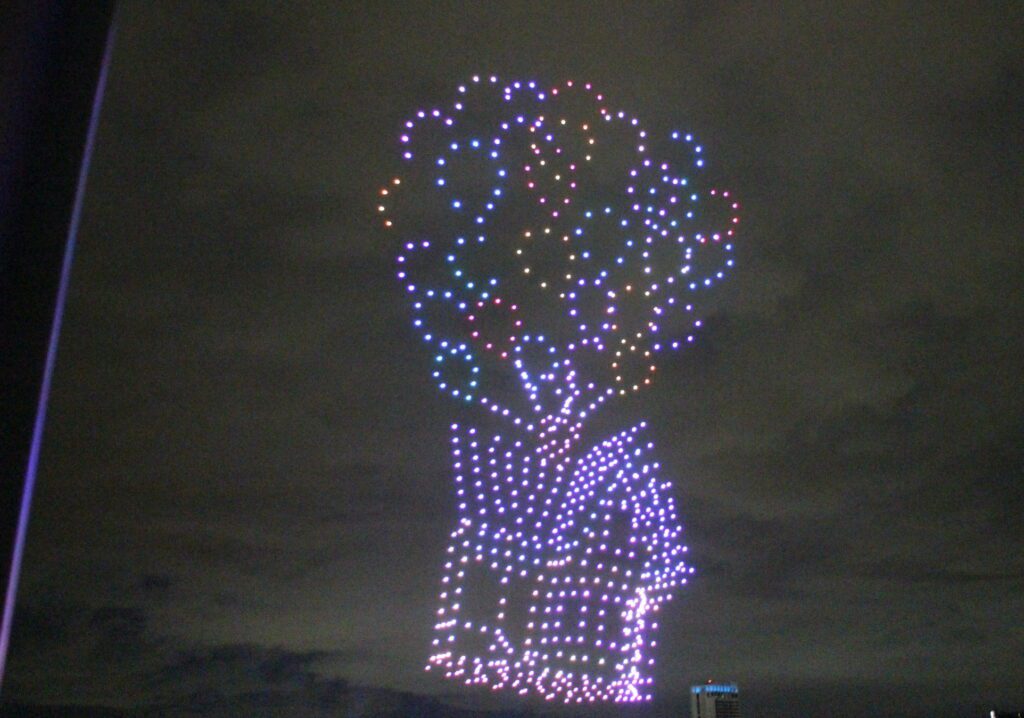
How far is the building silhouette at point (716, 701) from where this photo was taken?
210 feet

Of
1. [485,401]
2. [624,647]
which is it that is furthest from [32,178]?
[624,647]

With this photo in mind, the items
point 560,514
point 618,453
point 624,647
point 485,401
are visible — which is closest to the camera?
point 485,401

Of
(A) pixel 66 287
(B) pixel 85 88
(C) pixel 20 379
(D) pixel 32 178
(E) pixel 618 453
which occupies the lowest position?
(C) pixel 20 379

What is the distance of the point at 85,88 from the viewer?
1263mm

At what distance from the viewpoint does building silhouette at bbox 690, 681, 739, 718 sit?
64.1 m

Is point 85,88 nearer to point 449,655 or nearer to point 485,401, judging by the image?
point 485,401

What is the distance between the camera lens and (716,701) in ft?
212

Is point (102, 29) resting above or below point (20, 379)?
above

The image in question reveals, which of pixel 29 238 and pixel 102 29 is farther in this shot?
pixel 102 29

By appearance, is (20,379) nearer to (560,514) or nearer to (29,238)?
(29,238)

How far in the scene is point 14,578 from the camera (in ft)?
3.79

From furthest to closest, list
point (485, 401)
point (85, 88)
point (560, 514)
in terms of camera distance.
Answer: point (560, 514) < point (485, 401) < point (85, 88)

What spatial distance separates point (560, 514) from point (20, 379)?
7375 mm

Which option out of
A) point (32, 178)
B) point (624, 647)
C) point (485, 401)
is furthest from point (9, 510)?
point (624, 647)
